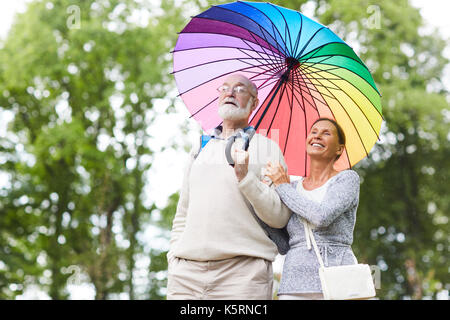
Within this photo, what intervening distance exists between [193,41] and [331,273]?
1.94 metres

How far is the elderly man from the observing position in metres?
3.02

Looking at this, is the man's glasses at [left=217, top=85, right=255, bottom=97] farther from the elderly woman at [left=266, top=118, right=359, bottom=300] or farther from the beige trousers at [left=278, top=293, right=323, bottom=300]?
the beige trousers at [left=278, top=293, right=323, bottom=300]

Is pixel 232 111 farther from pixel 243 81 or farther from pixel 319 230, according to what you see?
pixel 319 230

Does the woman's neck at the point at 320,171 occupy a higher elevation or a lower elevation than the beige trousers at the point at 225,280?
higher

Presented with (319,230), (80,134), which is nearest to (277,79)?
(319,230)

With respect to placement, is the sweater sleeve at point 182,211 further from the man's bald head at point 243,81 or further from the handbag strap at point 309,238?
the handbag strap at point 309,238

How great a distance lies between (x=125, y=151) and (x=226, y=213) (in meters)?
12.3

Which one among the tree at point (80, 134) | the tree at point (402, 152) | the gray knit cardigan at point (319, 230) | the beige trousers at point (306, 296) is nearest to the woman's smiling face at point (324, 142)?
the gray knit cardigan at point (319, 230)

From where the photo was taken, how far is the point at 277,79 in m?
3.87

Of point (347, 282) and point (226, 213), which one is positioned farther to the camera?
point (226, 213)

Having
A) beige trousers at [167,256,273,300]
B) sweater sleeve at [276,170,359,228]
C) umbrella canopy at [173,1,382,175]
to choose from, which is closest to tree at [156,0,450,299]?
umbrella canopy at [173,1,382,175]

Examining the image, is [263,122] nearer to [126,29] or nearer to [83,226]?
[126,29]

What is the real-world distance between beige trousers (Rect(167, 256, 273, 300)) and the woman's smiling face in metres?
0.75

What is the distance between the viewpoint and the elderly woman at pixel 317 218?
299 centimetres
